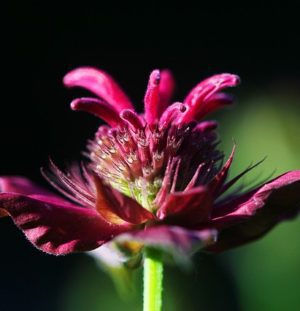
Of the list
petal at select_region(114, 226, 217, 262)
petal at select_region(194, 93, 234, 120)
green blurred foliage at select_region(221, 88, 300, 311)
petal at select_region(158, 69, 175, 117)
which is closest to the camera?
petal at select_region(114, 226, 217, 262)

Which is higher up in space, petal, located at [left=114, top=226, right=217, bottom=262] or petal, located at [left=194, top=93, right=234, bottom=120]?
petal, located at [left=194, top=93, right=234, bottom=120]

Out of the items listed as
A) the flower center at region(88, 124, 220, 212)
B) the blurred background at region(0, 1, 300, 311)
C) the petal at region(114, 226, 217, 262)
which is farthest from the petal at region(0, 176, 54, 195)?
the blurred background at region(0, 1, 300, 311)

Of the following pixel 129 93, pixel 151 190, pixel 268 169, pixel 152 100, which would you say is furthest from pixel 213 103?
pixel 129 93

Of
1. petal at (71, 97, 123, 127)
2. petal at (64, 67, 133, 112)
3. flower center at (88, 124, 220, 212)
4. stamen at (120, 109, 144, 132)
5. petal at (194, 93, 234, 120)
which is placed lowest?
flower center at (88, 124, 220, 212)

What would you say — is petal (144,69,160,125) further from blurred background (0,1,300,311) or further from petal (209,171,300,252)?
blurred background (0,1,300,311)

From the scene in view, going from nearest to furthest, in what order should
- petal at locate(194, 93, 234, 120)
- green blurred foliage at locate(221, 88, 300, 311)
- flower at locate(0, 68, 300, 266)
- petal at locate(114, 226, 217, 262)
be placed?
petal at locate(114, 226, 217, 262)
flower at locate(0, 68, 300, 266)
petal at locate(194, 93, 234, 120)
green blurred foliage at locate(221, 88, 300, 311)

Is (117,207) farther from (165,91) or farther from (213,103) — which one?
(165,91)

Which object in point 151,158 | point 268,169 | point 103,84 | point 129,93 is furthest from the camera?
point 129,93

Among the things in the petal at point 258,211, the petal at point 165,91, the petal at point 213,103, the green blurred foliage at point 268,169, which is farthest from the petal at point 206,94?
the green blurred foliage at point 268,169
